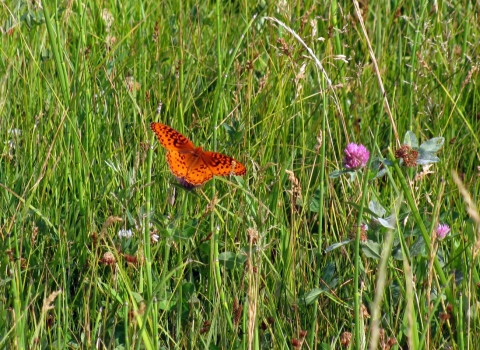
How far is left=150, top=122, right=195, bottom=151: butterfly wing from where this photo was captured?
6.59ft

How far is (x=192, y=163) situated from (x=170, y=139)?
0.14 meters

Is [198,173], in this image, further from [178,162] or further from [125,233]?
[125,233]

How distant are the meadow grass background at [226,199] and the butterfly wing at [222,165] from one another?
0.04 m

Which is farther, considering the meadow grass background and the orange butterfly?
the orange butterfly

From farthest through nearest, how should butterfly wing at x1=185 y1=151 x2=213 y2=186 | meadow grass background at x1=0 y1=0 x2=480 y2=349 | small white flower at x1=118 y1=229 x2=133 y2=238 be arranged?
small white flower at x1=118 y1=229 x2=133 y2=238 < butterfly wing at x1=185 y1=151 x2=213 y2=186 < meadow grass background at x1=0 y1=0 x2=480 y2=349

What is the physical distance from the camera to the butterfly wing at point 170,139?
201cm

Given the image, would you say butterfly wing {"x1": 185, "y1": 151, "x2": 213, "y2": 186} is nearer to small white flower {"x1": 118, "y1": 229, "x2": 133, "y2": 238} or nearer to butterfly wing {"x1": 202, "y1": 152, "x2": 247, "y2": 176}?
butterfly wing {"x1": 202, "y1": 152, "x2": 247, "y2": 176}

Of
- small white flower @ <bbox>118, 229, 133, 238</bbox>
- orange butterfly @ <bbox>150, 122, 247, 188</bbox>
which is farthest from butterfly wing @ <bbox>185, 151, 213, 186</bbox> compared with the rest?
small white flower @ <bbox>118, 229, 133, 238</bbox>

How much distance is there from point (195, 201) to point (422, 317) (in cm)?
73

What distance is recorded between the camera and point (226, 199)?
226cm

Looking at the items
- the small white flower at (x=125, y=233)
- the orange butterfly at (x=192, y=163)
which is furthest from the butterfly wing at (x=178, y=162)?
the small white flower at (x=125, y=233)

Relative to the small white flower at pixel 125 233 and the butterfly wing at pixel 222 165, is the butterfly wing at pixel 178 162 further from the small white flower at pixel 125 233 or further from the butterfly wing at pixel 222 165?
the small white flower at pixel 125 233

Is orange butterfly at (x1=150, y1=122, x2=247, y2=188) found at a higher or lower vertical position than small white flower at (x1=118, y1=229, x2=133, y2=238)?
higher

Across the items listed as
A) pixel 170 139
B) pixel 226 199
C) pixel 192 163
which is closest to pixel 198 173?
pixel 192 163
